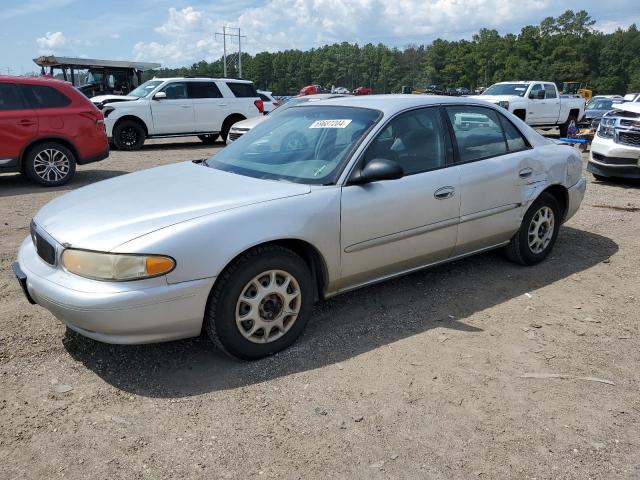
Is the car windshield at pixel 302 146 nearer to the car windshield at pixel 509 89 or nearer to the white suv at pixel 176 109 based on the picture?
the white suv at pixel 176 109

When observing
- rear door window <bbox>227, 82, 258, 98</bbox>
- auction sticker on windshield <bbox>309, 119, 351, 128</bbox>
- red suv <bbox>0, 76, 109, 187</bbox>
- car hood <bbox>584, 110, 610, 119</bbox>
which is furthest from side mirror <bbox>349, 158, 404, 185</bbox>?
car hood <bbox>584, 110, 610, 119</bbox>

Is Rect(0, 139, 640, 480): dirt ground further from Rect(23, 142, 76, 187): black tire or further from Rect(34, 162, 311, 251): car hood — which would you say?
Rect(23, 142, 76, 187): black tire

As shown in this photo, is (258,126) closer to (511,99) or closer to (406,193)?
(406,193)

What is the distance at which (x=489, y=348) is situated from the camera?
3631 mm

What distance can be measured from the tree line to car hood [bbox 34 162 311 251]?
84975 mm

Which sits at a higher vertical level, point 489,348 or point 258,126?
point 258,126

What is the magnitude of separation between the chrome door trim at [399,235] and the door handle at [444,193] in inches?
7.2

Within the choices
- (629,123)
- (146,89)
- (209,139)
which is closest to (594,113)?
(209,139)

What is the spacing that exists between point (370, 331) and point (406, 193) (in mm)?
976

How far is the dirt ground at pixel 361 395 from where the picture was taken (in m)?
2.57

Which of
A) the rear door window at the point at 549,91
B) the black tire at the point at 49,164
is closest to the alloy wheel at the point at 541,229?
the black tire at the point at 49,164

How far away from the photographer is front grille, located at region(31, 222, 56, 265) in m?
3.18

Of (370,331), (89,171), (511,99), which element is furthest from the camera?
(511,99)

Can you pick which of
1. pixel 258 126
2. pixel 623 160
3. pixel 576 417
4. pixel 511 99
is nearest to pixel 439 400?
pixel 576 417
